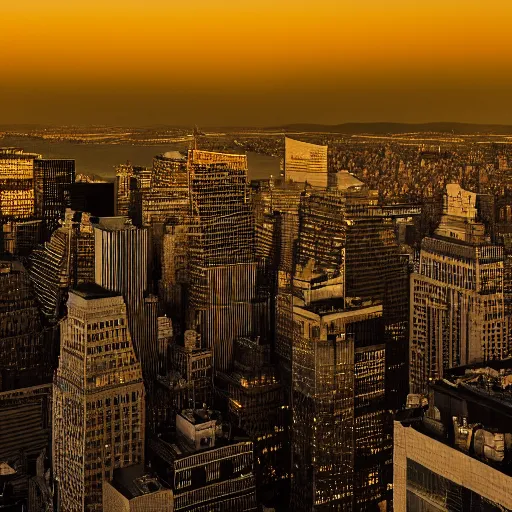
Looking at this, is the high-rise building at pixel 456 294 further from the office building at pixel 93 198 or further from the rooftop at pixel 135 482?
the office building at pixel 93 198

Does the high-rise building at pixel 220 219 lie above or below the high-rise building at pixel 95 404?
above

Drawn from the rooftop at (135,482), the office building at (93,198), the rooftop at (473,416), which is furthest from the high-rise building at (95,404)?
the rooftop at (473,416)

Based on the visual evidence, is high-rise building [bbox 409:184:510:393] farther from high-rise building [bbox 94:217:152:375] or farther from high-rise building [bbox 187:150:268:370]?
high-rise building [bbox 94:217:152:375]

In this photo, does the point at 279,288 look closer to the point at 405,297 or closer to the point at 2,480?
the point at 405,297

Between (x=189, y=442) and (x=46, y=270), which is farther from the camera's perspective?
(x=46, y=270)

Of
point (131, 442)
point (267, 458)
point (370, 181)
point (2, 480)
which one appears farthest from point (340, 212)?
point (2, 480)

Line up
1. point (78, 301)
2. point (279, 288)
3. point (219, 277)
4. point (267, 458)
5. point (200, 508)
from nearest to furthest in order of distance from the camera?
1. point (200, 508)
2. point (78, 301)
3. point (267, 458)
4. point (279, 288)
5. point (219, 277)
